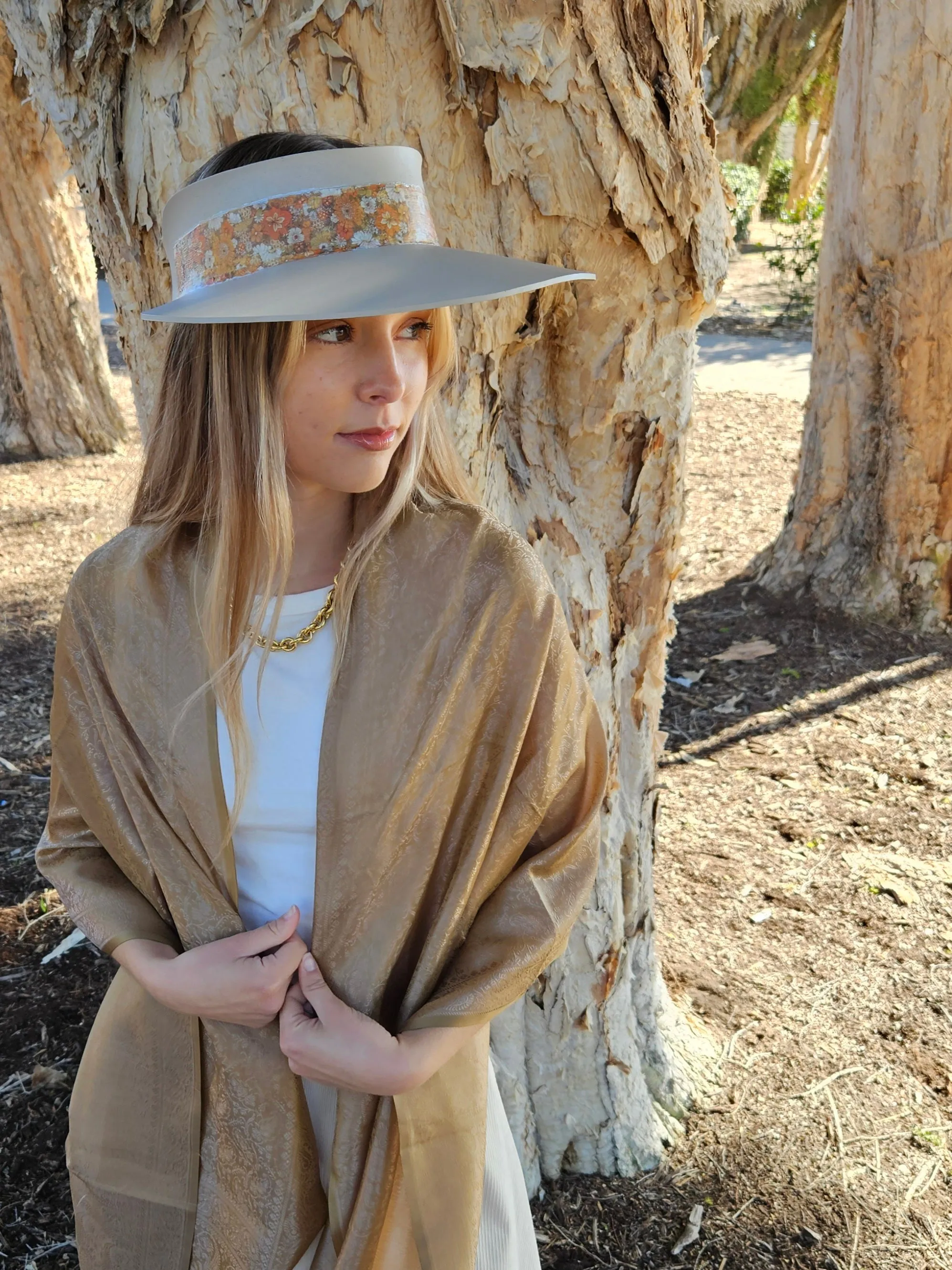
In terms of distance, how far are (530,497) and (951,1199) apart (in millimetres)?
1854

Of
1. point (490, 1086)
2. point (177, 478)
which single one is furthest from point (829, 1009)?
point (177, 478)

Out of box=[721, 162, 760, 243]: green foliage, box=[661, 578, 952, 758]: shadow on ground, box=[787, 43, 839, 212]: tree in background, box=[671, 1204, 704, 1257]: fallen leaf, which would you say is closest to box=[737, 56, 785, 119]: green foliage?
box=[787, 43, 839, 212]: tree in background

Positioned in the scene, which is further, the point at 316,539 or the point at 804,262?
the point at 804,262

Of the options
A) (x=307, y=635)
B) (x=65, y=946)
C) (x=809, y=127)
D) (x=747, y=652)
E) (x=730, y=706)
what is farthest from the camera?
(x=809, y=127)

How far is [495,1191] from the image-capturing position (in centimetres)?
169

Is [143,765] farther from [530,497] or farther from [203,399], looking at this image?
[530,497]

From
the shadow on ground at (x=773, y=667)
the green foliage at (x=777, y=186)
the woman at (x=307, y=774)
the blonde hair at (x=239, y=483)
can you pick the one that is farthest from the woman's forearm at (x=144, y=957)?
the green foliage at (x=777, y=186)

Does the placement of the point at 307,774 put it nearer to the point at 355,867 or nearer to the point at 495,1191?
the point at 355,867

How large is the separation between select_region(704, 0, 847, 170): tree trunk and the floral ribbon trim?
55.1ft

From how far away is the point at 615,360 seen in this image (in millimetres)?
2037

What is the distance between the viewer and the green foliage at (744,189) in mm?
18984

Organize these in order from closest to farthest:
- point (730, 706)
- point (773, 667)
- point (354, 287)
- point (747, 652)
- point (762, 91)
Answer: point (354, 287) < point (730, 706) < point (773, 667) < point (747, 652) < point (762, 91)

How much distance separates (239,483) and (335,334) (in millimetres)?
247

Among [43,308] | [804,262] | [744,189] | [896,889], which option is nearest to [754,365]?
[804,262]
